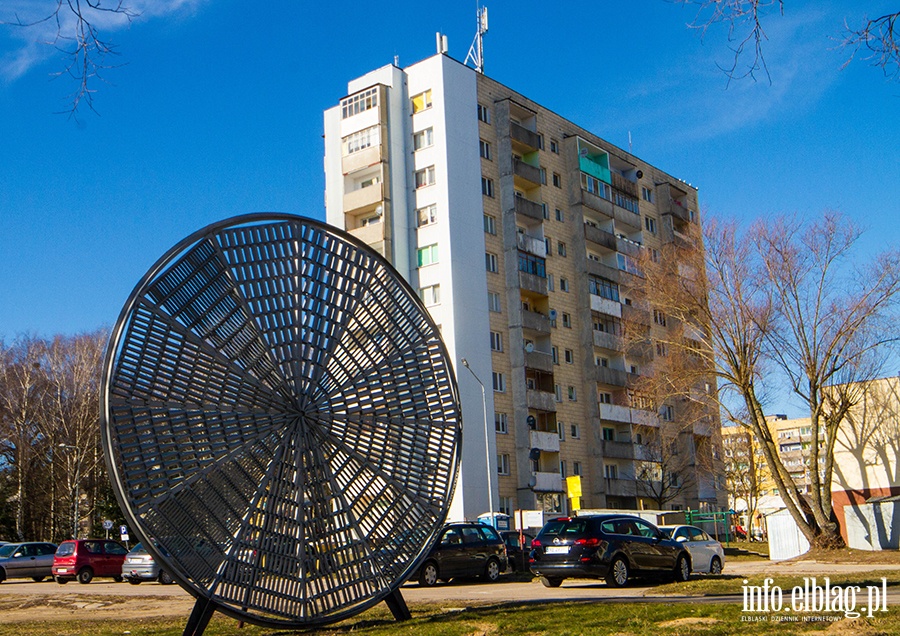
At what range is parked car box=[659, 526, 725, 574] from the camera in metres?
24.0

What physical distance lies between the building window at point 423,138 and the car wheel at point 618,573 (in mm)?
37280

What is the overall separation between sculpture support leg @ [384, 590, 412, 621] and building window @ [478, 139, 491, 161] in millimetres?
45289

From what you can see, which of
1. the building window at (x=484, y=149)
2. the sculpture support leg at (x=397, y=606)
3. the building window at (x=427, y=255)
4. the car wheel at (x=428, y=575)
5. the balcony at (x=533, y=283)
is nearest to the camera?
the sculpture support leg at (x=397, y=606)

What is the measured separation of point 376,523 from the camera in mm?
13141

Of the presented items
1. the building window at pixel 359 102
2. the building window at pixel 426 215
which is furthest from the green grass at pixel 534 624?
the building window at pixel 359 102

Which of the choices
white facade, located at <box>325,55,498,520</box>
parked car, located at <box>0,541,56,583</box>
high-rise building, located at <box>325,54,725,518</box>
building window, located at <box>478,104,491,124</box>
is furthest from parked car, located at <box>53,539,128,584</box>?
building window, located at <box>478,104,491,124</box>

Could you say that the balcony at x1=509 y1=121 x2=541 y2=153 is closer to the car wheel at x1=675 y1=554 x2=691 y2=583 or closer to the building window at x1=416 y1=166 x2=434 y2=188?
the building window at x1=416 y1=166 x2=434 y2=188

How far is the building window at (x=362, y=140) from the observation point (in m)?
54.7

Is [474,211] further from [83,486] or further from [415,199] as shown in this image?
[83,486]

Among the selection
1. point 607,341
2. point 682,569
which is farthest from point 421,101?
point 682,569

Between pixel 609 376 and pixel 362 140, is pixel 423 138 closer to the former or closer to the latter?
pixel 362 140

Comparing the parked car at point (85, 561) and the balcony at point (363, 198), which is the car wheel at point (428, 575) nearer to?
the parked car at point (85, 561)

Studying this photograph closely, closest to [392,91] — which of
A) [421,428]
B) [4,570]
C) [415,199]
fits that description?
[415,199]

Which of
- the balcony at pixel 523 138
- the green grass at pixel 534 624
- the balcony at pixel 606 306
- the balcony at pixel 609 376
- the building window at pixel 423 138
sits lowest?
the green grass at pixel 534 624
